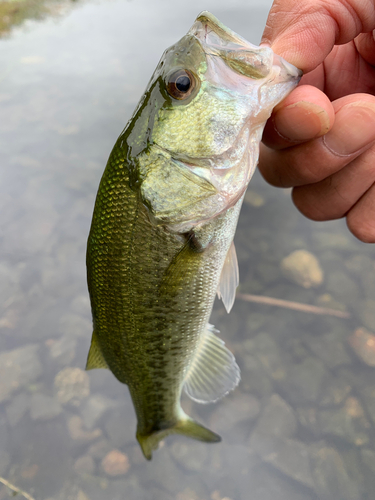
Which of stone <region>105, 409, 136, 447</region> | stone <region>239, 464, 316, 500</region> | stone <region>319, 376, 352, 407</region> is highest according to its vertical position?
stone <region>319, 376, 352, 407</region>

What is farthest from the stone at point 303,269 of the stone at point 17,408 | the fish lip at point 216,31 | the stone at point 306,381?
the stone at point 17,408

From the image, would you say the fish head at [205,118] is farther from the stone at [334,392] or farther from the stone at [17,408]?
the stone at [17,408]

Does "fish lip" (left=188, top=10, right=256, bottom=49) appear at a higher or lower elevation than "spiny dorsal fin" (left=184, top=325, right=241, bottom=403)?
higher

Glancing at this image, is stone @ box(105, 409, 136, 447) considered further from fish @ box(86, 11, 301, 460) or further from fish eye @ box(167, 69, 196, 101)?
fish eye @ box(167, 69, 196, 101)

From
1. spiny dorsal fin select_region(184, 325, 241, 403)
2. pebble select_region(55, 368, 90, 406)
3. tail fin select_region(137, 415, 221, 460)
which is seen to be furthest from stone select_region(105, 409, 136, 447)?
spiny dorsal fin select_region(184, 325, 241, 403)

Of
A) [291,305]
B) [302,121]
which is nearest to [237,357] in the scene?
[291,305]

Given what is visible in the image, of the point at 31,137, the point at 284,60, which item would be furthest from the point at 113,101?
the point at 284,60
